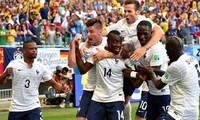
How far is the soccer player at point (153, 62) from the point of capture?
10156 millimetres

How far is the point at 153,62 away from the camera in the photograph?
10.6 meters

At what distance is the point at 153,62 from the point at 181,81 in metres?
1.68

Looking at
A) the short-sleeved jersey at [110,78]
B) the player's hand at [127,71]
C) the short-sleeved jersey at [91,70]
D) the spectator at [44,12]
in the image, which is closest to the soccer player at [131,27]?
the short-sleeved jersey at [110,78]

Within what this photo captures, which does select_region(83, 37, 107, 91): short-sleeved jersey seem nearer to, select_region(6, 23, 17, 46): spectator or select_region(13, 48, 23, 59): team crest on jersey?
select_region(13, 48, 23, 59): team crest on jersey

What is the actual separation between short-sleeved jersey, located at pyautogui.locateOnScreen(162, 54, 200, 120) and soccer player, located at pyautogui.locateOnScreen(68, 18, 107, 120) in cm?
204

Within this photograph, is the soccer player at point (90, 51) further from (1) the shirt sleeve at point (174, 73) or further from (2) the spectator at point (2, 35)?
(2) the spectator at point (2, 35)

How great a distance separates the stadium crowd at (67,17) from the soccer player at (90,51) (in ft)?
38.6

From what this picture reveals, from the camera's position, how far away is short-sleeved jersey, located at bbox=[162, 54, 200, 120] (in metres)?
8.90

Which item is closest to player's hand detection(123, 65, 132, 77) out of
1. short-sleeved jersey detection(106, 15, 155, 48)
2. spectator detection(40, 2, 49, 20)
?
short-sleeved jersey detection(106, 15, 155, 48)

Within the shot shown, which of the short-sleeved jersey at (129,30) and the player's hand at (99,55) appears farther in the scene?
the short-sleeved jersey at (129,30)

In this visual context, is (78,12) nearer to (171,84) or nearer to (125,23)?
(125,23)

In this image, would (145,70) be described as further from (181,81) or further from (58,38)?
(58,38)

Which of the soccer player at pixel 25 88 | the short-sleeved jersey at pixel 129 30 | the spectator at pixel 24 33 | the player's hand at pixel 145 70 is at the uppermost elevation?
the spectator at pixel 24 33

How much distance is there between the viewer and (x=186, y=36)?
31.5 m
